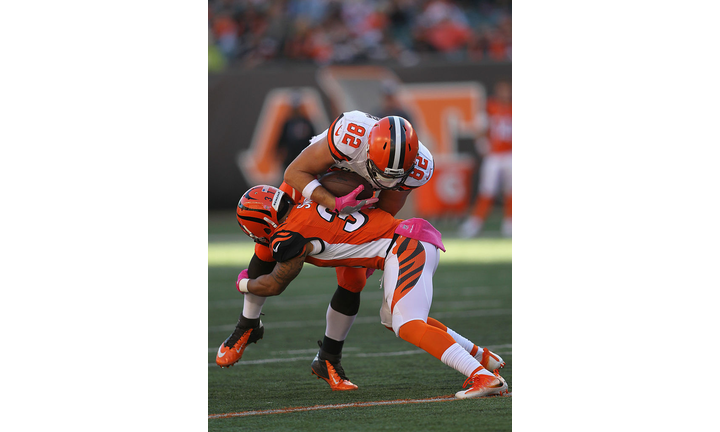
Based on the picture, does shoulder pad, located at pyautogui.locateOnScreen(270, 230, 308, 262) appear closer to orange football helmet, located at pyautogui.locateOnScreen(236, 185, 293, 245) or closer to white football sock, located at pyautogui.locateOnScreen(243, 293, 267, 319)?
orange football helmet, located at pyautogui.locateOnScreen(236, 185, 293, 245)

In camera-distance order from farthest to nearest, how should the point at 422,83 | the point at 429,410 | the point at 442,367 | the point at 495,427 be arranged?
the point at 422,83 < the point at 442,367 < the point at 429,410 < the point at 495,427

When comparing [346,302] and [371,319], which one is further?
[371,319]

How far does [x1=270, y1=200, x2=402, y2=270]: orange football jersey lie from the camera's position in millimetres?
3708

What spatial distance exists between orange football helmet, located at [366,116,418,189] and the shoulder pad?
0.46m

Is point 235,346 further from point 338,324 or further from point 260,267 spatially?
point 338,324

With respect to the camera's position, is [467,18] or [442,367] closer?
[442,367]

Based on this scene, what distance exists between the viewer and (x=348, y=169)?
152 inches

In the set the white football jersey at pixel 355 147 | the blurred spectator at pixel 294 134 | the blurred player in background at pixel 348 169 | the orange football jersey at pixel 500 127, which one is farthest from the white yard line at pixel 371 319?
the blurred spectator at pixel 294 134

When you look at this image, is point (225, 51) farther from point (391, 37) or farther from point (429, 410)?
point (429, 410)

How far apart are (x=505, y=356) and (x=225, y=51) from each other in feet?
40.7

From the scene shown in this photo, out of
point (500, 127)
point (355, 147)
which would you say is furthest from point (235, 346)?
point (500, 127)

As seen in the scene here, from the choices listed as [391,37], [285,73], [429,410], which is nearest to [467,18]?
[391,37]

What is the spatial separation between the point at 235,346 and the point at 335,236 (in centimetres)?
93

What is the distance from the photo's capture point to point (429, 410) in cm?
335
